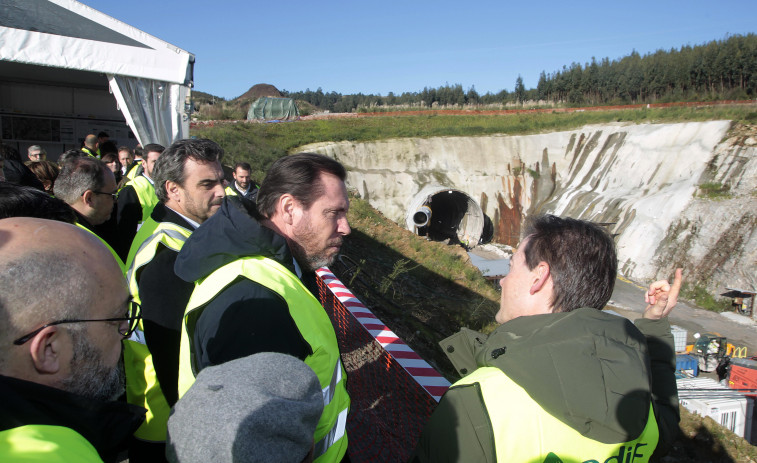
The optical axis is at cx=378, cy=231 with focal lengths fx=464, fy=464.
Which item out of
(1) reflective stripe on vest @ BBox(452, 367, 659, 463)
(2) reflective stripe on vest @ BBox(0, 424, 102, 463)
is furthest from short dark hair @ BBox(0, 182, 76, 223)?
(1) reflective stripe on vest @ BBox(452, 367, 659, 463)

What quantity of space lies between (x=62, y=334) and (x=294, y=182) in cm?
110

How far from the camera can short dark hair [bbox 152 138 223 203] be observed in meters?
3.19

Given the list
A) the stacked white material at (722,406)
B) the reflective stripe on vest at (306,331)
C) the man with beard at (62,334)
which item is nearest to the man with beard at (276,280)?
the reflective stripe on vest at (306,331)

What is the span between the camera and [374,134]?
27.7 meters

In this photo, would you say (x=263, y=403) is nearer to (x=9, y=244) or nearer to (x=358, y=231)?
(x=9, y=244)

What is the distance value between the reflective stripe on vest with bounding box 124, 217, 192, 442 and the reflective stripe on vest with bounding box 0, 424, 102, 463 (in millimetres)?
1453

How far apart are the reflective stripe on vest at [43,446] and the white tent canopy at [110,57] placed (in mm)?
7671

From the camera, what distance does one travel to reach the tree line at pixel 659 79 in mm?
35094

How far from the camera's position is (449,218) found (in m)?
25.4

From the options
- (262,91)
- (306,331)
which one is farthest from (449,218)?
(262,91)

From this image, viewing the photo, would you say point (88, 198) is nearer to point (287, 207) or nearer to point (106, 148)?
point (287, 207)

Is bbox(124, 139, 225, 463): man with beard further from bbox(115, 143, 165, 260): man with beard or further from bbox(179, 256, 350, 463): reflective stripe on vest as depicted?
bbox(115, 143, 165, 260): man with beard

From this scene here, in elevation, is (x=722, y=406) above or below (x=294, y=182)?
below

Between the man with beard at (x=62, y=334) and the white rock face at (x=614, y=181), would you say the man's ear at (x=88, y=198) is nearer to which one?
the man with beard at (x=62, y=334)
